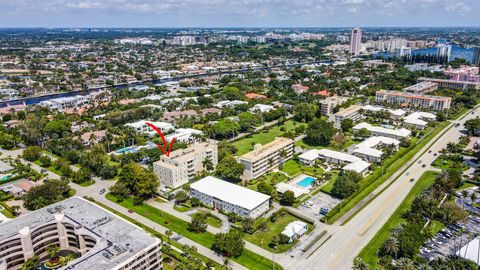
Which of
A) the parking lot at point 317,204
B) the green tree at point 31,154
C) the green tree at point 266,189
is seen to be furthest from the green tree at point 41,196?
the parking lot at point 317,204

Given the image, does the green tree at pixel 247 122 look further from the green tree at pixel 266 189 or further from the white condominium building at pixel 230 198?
the green tree at pixel 266 189

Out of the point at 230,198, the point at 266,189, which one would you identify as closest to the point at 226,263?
the point at 230,198

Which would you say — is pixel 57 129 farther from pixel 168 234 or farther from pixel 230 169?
pixel 168 234

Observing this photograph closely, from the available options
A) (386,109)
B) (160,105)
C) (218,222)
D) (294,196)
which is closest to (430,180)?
(294,196)

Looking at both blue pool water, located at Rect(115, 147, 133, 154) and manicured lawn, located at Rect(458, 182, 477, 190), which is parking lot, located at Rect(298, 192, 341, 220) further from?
blue pool water, located at Rect(115, 147, 133, 154)

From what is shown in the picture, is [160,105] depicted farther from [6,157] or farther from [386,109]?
[386,109]
